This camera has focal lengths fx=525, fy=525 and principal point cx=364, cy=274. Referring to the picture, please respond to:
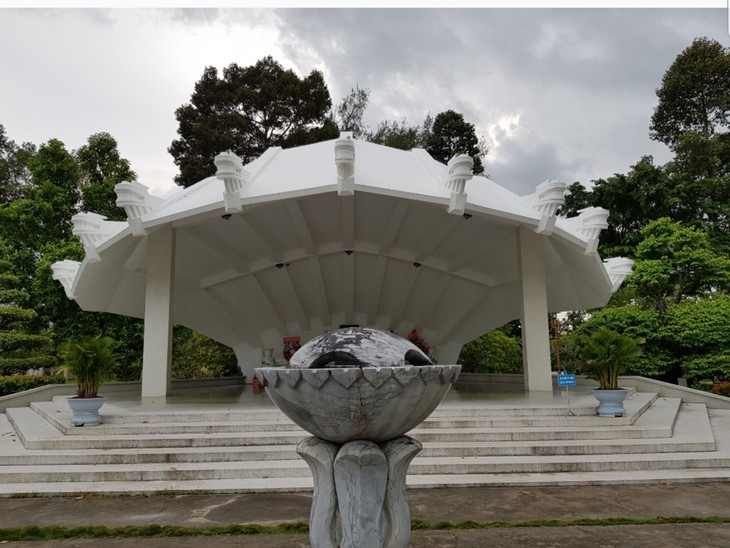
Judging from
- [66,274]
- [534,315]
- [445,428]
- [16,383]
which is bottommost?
[445,428]

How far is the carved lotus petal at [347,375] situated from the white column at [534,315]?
853cm

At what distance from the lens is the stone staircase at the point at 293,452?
5375 mm

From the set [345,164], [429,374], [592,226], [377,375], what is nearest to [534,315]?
[592,226]

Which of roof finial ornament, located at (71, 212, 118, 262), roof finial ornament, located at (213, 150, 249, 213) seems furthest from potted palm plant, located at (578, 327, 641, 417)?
roof finial ornament, located at (71, 212, 118, 262)

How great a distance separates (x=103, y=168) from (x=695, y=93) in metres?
27.1

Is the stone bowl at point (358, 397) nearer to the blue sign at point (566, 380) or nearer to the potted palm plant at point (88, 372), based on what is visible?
the potted palm plant at point (88, 372)

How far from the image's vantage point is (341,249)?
15.1 meters

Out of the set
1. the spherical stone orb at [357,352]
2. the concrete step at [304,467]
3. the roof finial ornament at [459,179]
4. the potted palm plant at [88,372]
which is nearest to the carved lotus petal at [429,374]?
the spherical stone orb at [357,352]

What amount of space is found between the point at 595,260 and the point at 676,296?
7.88m

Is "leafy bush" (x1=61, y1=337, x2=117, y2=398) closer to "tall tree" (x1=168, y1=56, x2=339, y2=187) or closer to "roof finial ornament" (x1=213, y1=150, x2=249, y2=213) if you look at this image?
"roof finial ornament" (x1=213, y1=150, x2=249, y2=213)

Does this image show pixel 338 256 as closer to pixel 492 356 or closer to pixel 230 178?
pixel 230 178

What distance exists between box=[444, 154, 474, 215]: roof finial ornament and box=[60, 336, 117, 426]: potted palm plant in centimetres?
584

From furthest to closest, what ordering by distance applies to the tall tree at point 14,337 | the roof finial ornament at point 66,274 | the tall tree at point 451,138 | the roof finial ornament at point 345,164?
1. the tall tree at point 451,138
2. the tall tree at point 14,337
3. the roof finial ornament at point 66,274
4. the roof finial ornament at point 345,164

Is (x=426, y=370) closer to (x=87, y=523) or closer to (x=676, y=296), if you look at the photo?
(x=87, y=523)
